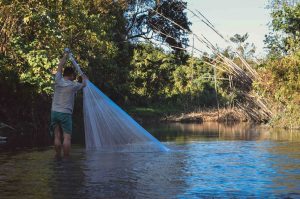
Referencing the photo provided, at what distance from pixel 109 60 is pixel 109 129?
58.0 feet

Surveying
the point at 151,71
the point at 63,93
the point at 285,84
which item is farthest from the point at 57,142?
the point at 151,71

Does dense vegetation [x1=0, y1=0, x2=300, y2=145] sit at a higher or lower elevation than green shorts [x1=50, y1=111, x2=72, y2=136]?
higher

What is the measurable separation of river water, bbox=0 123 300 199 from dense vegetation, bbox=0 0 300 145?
4534 millimetres

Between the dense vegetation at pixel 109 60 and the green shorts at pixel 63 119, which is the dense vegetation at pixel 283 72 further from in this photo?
the green shorts at pixel 63 119

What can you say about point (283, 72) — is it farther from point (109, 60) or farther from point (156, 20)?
point (156, 20)

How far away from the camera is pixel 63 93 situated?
9477mm

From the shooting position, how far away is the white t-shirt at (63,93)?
9445 mm

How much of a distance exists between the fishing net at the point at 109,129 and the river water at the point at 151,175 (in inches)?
12.8

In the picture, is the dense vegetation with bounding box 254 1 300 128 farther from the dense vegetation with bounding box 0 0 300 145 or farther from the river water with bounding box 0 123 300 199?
the river water with bounding box 0 123 300 199

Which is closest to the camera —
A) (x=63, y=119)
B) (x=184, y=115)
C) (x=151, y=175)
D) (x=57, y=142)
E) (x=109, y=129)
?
(x=151, y=175)

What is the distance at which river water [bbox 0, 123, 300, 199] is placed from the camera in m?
6.21

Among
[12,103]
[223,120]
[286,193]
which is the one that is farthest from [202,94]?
[286,193]

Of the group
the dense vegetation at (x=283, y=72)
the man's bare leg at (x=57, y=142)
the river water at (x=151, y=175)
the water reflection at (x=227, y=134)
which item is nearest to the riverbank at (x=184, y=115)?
the dense vegetation at (x=283, y=72)

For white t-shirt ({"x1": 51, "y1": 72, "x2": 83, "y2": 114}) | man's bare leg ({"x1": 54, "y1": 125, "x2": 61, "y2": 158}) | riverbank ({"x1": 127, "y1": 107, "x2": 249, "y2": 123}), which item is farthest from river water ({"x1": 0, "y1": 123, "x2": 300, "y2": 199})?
riverbank ({"x1": 127, "y1": 107, "x2": 249, "y2": 123})
